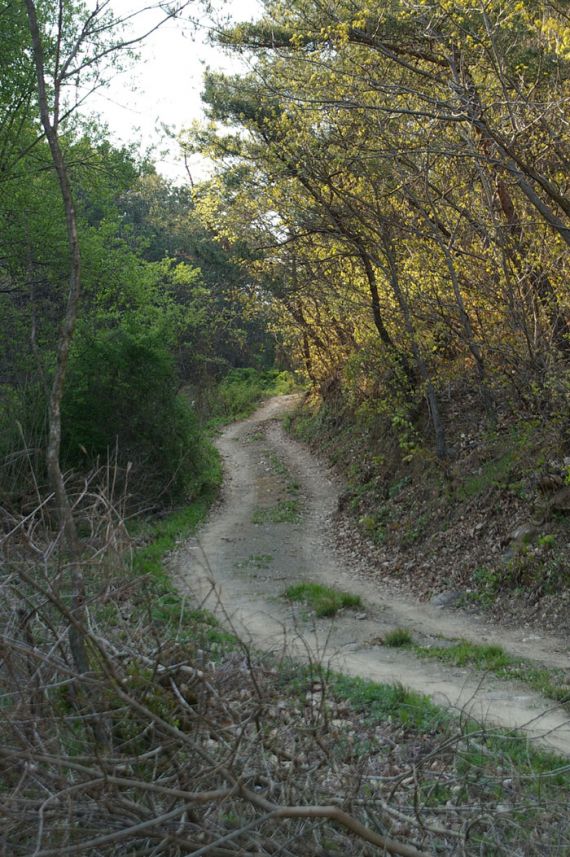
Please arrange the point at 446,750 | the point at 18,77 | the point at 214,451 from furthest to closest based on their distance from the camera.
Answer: the point at 214,451 → the point at 18,77 → the point at 446,750

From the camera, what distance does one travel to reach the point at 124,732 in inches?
183

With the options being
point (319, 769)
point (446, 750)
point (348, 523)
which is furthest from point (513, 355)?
point (319, 769)

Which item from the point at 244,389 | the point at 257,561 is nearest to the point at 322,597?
the point at 257,561

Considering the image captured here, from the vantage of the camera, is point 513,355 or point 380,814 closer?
point 380,814

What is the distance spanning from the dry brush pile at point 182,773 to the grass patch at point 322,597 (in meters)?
5.46

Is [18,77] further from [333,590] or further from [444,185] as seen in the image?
[333,590]

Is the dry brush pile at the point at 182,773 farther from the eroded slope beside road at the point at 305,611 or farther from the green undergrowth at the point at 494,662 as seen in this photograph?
the green undergrowth at the point at 494,662

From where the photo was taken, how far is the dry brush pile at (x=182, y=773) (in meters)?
3.49

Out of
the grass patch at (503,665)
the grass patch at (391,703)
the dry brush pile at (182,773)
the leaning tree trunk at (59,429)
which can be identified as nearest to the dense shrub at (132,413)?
the grass patch at (503,665)

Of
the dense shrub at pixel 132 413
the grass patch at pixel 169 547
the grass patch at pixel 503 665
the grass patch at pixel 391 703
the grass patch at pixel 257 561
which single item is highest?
the dense shrub at pixel 132 413

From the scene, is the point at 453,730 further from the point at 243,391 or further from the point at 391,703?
the point at 243,391

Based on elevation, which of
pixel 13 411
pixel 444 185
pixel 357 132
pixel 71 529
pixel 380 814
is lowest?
pixel 380 814

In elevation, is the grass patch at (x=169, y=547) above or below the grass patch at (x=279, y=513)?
above

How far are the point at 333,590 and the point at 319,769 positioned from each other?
766 centimetres
